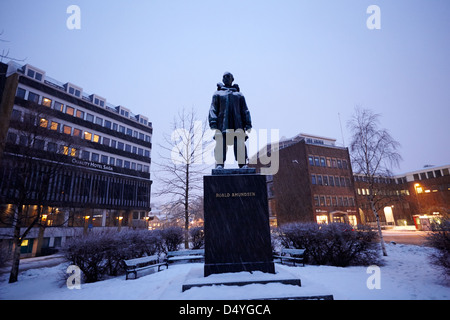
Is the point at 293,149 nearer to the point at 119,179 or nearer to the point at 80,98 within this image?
the point at 119,179

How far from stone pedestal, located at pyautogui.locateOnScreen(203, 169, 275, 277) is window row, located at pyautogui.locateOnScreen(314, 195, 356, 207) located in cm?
3580

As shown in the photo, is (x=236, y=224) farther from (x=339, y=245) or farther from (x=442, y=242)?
(x=339, y=245)

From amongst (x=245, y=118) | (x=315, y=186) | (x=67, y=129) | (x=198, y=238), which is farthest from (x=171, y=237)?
(x=67, y=129)

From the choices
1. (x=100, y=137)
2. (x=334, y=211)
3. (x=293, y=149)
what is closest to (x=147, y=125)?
(x=100, y=137)

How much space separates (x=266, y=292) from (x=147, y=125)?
51.1 m

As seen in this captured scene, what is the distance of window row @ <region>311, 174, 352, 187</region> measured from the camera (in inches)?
1540

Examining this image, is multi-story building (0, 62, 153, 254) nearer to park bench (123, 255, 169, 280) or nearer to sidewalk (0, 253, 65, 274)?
sidewalk (0, 253, 65, 274)

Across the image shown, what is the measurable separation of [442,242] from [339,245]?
429cm

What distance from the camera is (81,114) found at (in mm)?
38344

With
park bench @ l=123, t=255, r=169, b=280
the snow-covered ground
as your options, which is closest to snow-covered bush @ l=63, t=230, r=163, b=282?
park bench @ l=123, t=255, r=169, b=280

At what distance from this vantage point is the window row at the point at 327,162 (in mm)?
39906

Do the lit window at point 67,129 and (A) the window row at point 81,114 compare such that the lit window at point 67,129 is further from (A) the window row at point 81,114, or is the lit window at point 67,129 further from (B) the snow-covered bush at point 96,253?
(B) the snow-covered bush at point 96,253
